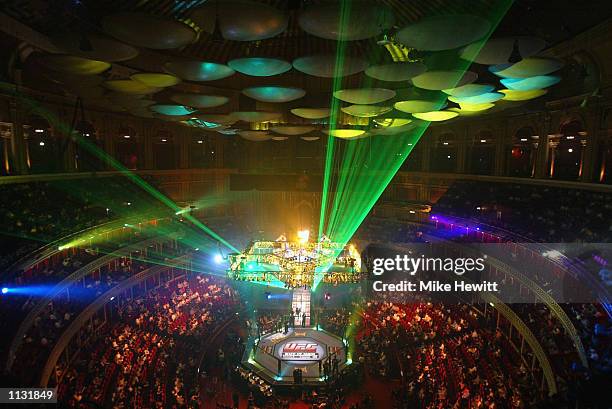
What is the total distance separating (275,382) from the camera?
15828mm

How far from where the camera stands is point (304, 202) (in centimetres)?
2658

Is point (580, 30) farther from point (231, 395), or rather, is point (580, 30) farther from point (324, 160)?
point (231, 395)

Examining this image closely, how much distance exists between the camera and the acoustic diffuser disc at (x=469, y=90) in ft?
26.2

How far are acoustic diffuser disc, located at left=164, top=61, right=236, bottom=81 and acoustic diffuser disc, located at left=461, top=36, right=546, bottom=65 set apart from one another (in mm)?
4220

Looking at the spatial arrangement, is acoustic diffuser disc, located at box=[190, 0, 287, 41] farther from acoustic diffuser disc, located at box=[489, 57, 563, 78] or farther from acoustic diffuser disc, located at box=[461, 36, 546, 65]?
acoustic diffuser disc, located at box=[489, 57, 563, 78]

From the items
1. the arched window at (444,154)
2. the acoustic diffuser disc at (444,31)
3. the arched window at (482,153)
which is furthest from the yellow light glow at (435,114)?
the arched window at (444,154)

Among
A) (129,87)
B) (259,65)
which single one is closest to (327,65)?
(259,65)

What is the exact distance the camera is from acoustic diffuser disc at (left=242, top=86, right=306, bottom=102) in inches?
308

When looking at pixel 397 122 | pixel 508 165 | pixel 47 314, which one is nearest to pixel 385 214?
pixel 508 165

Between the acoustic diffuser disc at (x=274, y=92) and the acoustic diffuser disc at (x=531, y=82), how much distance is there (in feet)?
14.6

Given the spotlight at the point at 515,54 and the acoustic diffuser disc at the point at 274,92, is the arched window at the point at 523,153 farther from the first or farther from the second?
the acoustic diffuser disc at the point at 274,92

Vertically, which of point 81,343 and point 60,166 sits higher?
point 60,166

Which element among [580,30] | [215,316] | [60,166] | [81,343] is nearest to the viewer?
[580,30]

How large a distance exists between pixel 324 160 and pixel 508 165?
11.0 metres
